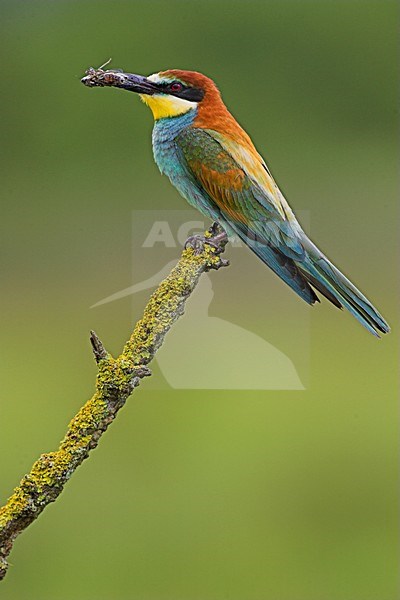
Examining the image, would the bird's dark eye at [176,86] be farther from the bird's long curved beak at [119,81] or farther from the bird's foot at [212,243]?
the bird's foot at [212,243]

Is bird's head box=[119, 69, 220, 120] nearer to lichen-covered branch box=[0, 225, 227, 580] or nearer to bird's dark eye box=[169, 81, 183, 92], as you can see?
bird's dark eye box=[169, 81, 183, 92]

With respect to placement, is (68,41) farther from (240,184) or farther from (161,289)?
(161,289)

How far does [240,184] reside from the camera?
192 centimetres

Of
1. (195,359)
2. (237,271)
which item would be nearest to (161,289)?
(195,359)

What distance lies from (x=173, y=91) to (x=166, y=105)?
31 mm

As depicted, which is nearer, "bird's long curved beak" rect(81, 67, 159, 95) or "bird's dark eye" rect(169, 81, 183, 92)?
"bird's long curved beak" rect(81, 67, 159, 95)

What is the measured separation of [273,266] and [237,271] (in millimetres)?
2263

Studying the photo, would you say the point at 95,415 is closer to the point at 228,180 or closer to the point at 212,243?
the point at 212,243

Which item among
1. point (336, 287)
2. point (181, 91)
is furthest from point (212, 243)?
point (181, 91)

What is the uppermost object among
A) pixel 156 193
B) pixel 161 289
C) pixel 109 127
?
pixel 109 127

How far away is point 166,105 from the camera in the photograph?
186cm

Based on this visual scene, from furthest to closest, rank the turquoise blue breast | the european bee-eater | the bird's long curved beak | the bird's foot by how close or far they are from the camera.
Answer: the turquoise blue breast < the european bee-eater < the bird's long curved beak < the bird's foot

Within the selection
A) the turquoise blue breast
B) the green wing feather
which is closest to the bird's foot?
the green wing feather

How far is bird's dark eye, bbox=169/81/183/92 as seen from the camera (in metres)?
1.84
